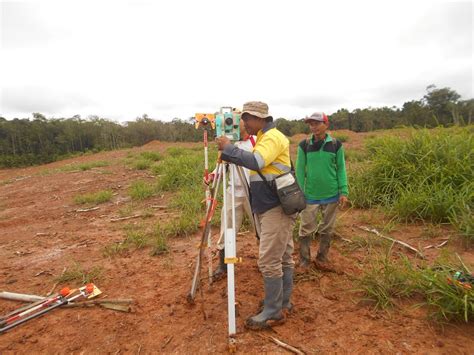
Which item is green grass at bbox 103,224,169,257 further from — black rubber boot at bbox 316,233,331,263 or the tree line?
the tree line

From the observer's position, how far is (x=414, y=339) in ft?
6.99

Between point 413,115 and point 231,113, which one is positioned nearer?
point 231,113

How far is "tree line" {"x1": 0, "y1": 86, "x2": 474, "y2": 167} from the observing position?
2853cm

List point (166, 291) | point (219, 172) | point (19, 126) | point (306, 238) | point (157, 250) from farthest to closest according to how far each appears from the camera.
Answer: point (19, 126) → point (157, 250) → point (306, 238) → point (166, 291) → point (219, 172)

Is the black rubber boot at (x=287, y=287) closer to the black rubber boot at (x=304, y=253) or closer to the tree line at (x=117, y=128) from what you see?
the black rubber boot at (x=304, y=253)

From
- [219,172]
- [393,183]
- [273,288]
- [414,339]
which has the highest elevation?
[219,172]

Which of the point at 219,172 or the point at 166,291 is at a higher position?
the point at 219,172

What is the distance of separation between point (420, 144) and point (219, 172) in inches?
168

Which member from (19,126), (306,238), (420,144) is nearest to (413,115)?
(420,144)

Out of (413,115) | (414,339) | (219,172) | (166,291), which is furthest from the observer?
(413,115)

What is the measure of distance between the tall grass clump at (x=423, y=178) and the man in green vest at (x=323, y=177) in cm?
165

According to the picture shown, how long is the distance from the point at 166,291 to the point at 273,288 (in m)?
1.22

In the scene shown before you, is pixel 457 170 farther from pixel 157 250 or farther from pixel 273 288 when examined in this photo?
pixel 157 250

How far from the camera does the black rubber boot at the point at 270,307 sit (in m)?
2.27
